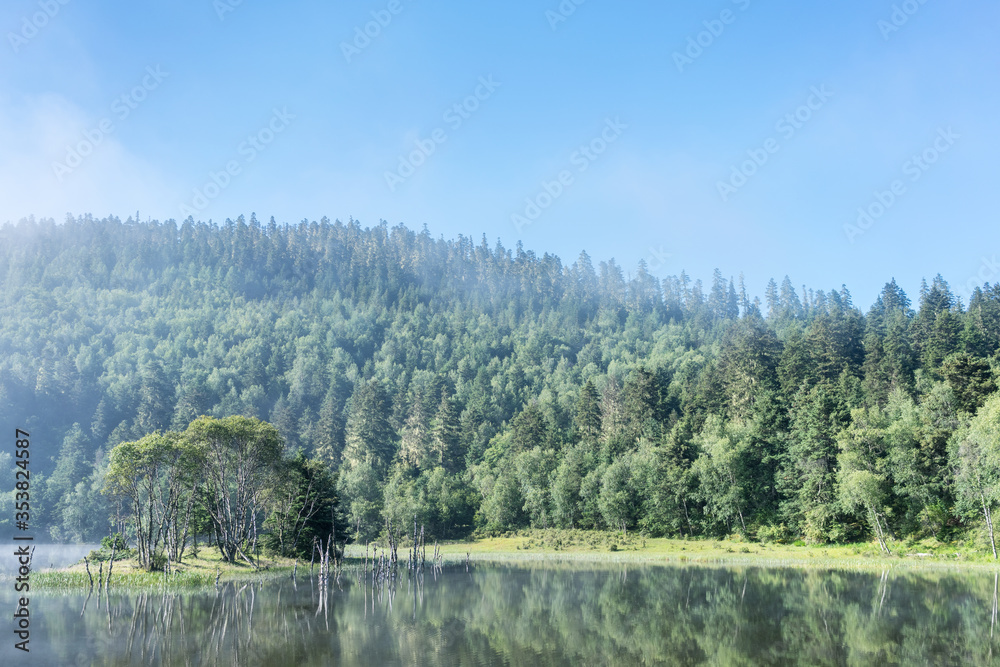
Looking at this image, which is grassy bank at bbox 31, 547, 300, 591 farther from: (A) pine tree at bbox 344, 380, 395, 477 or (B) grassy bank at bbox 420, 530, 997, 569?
(A) pine tree at bbox 344, 380, 395, 477

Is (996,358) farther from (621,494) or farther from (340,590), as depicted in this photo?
(340,590)

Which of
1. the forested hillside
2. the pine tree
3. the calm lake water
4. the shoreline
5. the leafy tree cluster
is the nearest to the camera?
the calm lake water

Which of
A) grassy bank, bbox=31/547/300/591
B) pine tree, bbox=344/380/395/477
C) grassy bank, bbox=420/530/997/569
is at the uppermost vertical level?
pine tree, bbox=344/380/395/477

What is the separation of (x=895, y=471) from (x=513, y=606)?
2093 inches

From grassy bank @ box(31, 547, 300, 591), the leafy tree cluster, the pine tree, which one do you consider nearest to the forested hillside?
the pine tree

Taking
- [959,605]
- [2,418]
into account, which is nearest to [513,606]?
[959,605]

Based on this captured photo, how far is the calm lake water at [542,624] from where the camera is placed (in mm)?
24703

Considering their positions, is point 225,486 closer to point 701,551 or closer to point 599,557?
point 599,557

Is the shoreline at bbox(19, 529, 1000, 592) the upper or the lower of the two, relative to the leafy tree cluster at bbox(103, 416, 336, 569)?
lower

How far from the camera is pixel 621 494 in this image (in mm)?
92375

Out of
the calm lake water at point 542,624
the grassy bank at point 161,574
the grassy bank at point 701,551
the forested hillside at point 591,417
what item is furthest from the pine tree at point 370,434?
the calm lake water at point 542,624

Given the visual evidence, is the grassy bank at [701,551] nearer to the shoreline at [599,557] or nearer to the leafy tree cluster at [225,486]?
the shoreline at [599,557]

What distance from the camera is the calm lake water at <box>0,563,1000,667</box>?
24.7 m

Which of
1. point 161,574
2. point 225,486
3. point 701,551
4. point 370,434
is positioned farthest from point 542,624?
point 370,434
